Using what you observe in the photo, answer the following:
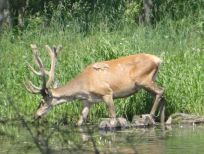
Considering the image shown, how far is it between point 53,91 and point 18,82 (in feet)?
4.78

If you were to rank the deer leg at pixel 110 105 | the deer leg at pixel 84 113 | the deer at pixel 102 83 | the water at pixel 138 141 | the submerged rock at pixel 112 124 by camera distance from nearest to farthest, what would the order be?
the water at pixel 138 141
the submerged rock at pixel 112 124
the deer leg at pixel 84 113
the deer leg at pixel 110 105
the deer at pixel 102 83

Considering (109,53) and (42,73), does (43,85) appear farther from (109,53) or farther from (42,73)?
(109,53)

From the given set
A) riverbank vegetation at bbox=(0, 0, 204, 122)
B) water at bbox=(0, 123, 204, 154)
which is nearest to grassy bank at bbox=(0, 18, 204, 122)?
riverbank vegetation at bbox=(0, 0, 204, 122)

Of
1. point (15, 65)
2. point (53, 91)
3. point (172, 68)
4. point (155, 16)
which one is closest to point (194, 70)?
point (172, 68)

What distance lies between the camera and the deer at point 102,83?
13930 millimetres

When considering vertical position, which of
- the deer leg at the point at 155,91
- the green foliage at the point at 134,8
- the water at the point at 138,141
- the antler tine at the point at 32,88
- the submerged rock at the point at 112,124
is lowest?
the water at the point at 138,141

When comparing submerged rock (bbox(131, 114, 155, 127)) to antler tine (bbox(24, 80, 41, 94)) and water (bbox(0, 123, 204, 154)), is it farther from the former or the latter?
antler tine (bbox(24, 80, 41, 94))

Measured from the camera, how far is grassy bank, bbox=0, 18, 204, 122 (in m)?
14.4

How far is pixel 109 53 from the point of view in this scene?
614 inches

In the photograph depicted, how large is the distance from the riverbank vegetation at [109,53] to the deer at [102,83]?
39cm

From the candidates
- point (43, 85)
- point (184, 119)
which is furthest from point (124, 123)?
point (43, 85)

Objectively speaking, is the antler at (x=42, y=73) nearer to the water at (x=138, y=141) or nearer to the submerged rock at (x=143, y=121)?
the submerged rock at (x=143, y=121)

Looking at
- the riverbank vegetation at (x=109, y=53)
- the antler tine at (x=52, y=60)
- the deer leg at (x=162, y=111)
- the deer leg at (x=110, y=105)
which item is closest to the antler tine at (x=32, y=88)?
the antler tine at (x=52, y=60)

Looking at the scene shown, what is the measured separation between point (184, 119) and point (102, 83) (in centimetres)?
168
